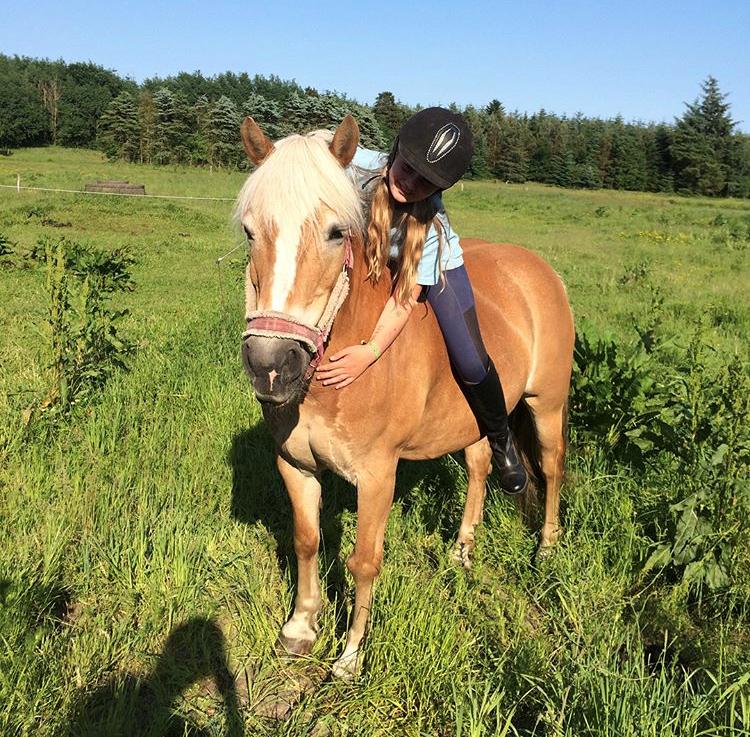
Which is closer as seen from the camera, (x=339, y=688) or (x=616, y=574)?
(x=339, y=688)

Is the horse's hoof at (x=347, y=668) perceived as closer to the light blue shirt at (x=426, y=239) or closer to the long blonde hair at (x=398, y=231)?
the long blonde hair at (x=398, y=231)

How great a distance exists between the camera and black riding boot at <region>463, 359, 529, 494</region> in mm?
3051

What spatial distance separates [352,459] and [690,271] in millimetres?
13335

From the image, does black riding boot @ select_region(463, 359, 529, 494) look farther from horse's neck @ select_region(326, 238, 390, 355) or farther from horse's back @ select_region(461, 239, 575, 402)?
horse's neck @ select_region(326, 238, 390, 355)

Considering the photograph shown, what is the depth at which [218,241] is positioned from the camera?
16.0 metres

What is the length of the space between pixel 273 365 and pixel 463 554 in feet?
6.78

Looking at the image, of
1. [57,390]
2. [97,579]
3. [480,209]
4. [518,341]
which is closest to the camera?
[97,579]

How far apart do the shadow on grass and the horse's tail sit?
2071mm

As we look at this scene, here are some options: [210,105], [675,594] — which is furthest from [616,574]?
[210,105]

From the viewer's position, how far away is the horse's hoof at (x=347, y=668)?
2559 mm

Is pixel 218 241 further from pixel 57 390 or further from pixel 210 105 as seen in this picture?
pixel 210 105

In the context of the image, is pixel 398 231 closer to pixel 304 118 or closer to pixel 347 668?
pixel 347 668

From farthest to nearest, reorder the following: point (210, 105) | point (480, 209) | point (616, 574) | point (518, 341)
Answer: point (210, 105) < point (480, 209) < point (518, 341) < point (616, 574)

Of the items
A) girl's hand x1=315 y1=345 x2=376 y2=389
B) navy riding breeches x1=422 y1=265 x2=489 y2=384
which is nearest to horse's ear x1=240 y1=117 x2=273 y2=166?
girl's hand x1=315 y1=345 x2=376 y2=389
